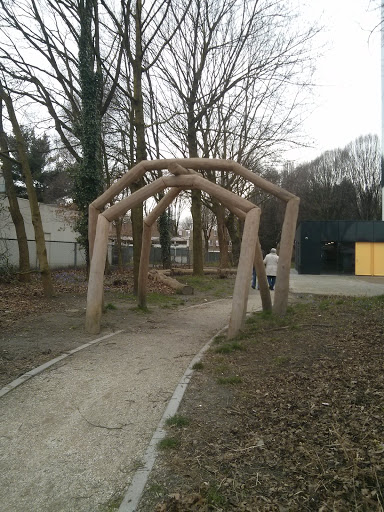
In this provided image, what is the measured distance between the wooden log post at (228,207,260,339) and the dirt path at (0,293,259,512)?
2.90 feet

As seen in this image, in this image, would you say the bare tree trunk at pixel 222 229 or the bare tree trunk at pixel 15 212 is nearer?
the bare tree trunk at pixel 15 212

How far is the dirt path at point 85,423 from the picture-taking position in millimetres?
3170

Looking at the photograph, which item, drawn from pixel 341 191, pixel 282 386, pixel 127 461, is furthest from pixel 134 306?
pixel 341 191

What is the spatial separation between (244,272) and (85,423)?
3880 millimetres

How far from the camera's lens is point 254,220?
295 inches

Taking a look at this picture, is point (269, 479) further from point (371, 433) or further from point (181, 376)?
point (181, 376)

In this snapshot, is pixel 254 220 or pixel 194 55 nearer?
pixel 254 220

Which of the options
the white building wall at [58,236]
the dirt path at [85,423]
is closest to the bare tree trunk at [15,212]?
the white building wall at [58,236]

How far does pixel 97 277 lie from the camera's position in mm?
8125

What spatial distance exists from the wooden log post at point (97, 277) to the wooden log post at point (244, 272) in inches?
104

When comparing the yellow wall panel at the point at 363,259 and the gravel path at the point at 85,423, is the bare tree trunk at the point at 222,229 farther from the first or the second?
the gravel path at the point at 85,423

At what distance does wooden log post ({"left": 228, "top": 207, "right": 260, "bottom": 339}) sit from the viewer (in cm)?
727

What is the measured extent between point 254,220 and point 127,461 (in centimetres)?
488

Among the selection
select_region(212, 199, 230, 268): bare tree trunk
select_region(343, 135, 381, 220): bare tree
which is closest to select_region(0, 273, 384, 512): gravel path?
select_region(212, 199, 230, 268): bare tree trunk
